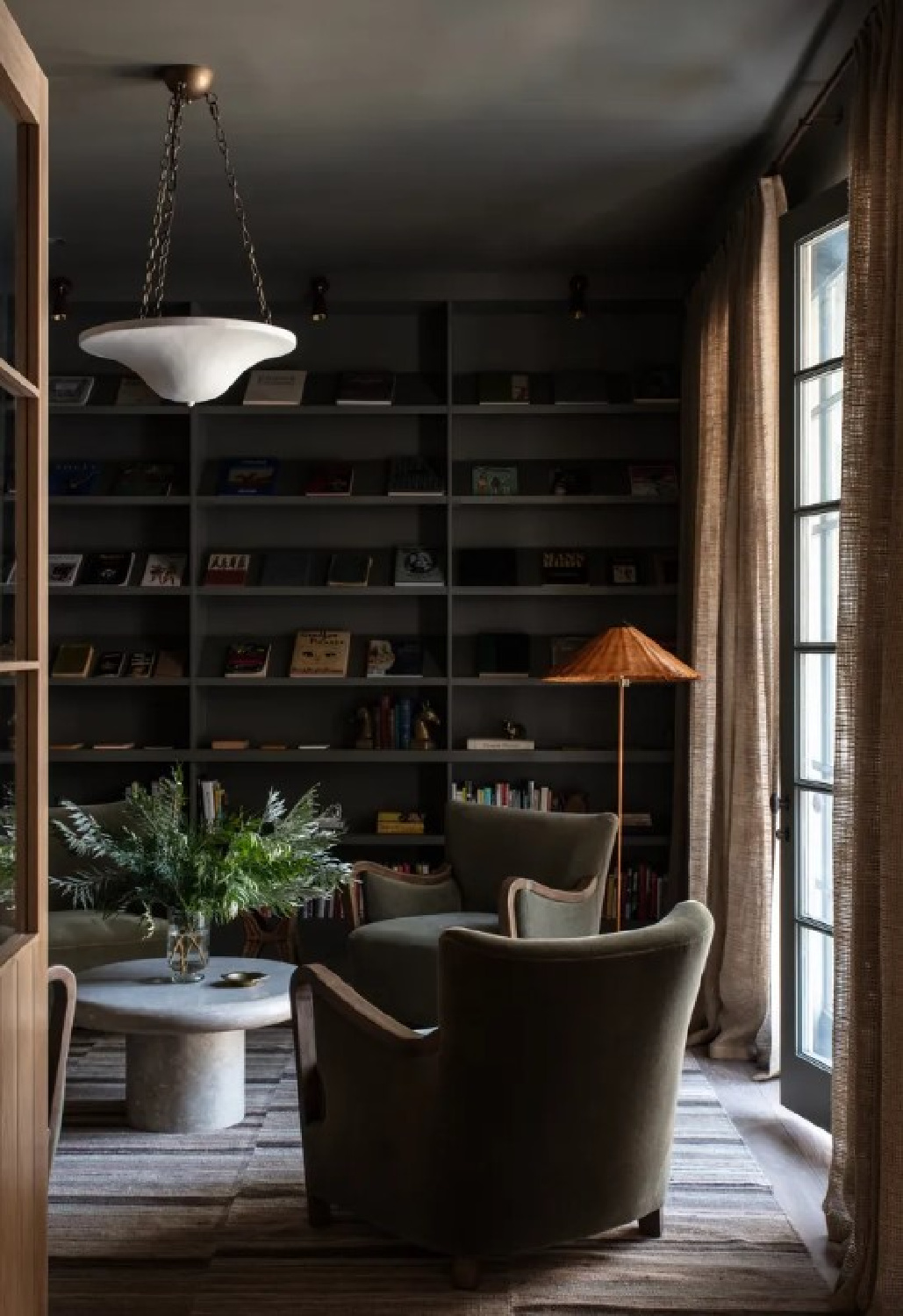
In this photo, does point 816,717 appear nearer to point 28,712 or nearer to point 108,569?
point 28,712

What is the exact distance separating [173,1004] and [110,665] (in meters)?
2.75

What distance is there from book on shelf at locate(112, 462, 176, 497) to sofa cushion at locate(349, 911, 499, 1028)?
2367 millimetres

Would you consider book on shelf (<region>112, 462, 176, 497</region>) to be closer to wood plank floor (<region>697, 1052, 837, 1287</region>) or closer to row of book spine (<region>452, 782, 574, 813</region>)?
row of book spine (<region>452, 782, 574, 813</region>)

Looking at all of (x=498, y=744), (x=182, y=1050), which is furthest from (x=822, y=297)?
(x=182, y=1050)

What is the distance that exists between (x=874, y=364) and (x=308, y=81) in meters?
2.03

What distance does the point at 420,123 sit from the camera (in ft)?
15.5

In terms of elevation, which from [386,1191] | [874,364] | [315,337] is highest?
[315,337]

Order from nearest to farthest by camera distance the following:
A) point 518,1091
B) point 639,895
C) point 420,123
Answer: point 518,1091
point 420,123
point 639,895

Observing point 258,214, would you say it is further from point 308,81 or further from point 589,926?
point 589,926

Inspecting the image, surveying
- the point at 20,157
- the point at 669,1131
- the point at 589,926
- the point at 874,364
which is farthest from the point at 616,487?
the point at 20,157

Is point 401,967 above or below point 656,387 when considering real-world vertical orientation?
below

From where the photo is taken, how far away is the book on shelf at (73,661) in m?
6.64

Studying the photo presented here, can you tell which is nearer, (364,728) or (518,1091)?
(518,1091)

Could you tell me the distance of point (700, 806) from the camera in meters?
5.54
